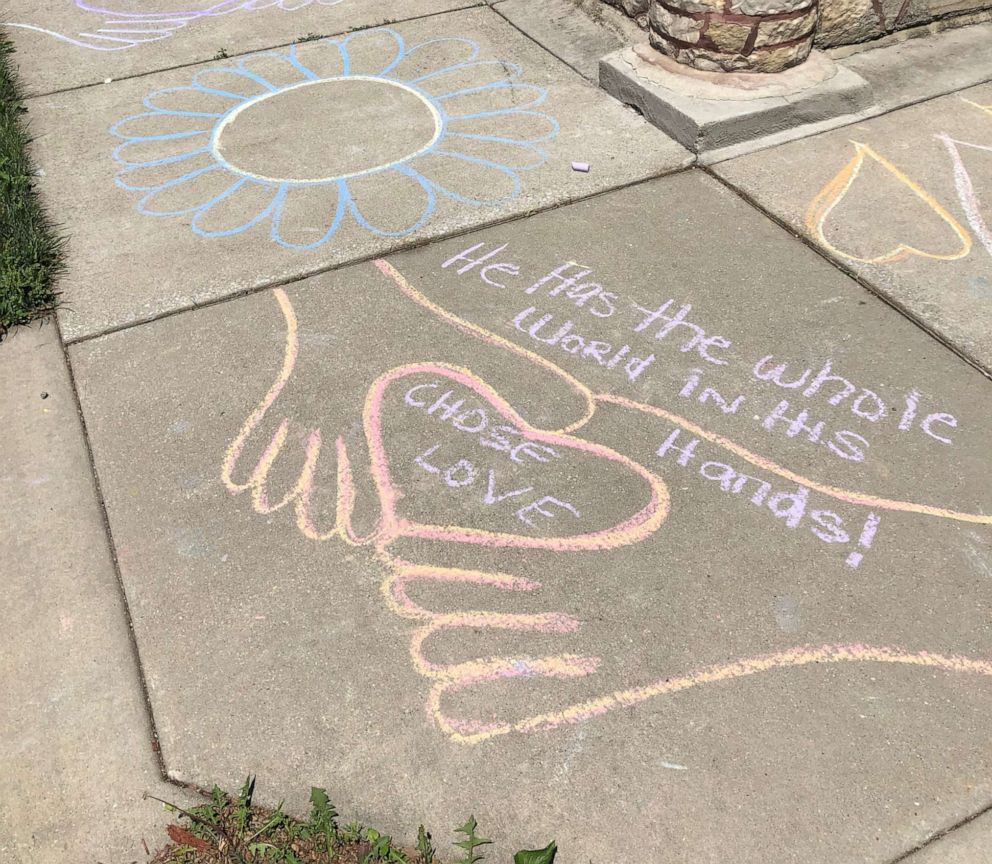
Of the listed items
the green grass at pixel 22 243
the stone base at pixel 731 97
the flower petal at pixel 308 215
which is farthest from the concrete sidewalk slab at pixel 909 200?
the green grass at pixel 22 243

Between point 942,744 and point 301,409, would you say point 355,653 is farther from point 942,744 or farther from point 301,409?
point 942,744

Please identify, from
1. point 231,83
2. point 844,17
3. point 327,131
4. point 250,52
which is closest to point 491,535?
point 327,131

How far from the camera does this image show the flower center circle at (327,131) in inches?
169

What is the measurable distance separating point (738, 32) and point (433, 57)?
1802 mm

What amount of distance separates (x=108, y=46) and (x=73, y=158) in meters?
1.48

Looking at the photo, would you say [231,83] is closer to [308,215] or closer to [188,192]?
[188,192]

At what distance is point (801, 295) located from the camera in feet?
11.5

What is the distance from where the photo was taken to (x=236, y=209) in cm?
405

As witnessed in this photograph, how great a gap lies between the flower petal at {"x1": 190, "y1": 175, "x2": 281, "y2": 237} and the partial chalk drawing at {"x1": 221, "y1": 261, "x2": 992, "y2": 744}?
704 millimetres

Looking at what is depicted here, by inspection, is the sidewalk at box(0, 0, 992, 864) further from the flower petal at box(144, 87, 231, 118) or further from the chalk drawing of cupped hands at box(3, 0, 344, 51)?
the chalk drawing of cupped hands at box(3, 0, 344, 51)

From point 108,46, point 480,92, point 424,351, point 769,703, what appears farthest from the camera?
point 108,46

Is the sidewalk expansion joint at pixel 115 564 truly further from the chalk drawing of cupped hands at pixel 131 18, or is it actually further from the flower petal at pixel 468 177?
the chalk drawing of cupped hands at pixel 131 18

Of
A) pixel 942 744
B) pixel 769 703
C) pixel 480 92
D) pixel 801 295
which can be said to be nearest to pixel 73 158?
pixel 480 92

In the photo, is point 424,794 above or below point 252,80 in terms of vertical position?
below
